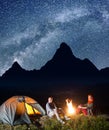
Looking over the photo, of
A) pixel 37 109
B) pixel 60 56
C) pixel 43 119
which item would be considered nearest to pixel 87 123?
pixel 43 119

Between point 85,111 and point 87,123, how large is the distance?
3.82 metres

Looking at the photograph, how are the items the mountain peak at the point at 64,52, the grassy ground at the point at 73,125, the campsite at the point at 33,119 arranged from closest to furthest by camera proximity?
the grassy ground at the point at 73,125 < the campsite at the point at 33,119 < the mountain peak at the point at 64,52

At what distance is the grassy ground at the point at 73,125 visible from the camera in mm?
16703

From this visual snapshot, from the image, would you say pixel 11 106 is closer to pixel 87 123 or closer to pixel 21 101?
pixel 21 101

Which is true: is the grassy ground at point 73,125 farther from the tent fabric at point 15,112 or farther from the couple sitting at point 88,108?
the couple sitting at point 88,108

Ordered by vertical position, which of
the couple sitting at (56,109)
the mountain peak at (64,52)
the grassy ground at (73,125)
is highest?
the mountain peak at (64,52)

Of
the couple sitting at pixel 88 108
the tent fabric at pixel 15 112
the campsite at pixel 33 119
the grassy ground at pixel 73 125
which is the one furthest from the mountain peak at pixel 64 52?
the grassy ground at pixel 73 125

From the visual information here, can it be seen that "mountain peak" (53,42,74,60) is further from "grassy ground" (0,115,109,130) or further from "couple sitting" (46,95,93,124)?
"grassy ground" (0,115,109,130)

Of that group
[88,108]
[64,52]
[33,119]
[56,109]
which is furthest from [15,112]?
[64,52]

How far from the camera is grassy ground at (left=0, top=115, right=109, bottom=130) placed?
16703 millimetres

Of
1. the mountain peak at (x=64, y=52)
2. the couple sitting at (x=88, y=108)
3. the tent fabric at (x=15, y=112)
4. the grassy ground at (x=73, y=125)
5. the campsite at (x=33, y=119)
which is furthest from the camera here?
the mountain peak at (x=64, y=52)

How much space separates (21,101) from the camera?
1891 centimetres

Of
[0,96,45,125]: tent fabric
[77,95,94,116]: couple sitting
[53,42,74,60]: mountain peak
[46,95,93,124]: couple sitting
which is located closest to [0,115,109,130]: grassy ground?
[46,95,93,124]: couple sitting

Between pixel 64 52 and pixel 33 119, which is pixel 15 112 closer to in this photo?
pixel 33 119
